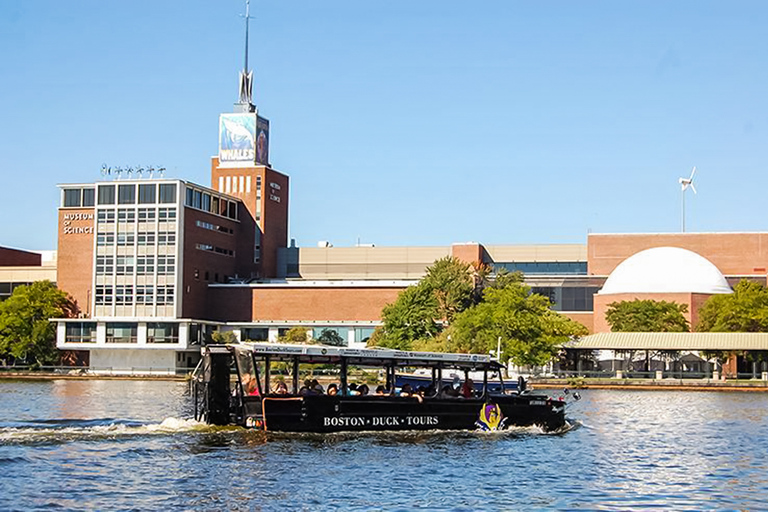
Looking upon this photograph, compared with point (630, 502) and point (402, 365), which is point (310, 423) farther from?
point (630, 502)

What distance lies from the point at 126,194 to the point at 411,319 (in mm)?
36667

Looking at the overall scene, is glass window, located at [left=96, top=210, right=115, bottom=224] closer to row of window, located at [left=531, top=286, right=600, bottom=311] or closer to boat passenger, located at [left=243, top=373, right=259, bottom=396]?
row of window, located at [left=531, top=286, right=600, bottom=311]

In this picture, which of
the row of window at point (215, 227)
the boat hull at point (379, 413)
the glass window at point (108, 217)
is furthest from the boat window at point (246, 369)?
the row of window at point (215, 227)

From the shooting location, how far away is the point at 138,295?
12556cm

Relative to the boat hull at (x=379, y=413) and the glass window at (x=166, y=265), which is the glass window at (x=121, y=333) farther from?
the boat hull at (x=379, y=413)

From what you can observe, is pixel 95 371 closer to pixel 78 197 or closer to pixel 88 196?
pixel 88 196

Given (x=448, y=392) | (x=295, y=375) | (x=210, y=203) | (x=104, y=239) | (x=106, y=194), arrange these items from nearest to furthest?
(x=295, y=375) < (x=448, y=392) < (x=104, y=239) < (x=106, y=194) < (x=210, y=203)

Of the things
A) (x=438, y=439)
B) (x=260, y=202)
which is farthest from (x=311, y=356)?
(x=260, y=202)

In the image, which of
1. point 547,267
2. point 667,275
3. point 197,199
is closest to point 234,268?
point 197,199

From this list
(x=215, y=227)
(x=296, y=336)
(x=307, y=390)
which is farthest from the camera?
(x=215, y=227)

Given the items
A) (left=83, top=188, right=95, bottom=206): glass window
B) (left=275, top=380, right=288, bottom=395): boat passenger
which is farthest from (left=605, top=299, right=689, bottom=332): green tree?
(left=275, top=380, right=288, bottom=395): boat passenger

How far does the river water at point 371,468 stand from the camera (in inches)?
1073

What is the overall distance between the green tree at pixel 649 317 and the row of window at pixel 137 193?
4986 cm

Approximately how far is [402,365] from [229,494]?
630 inches
